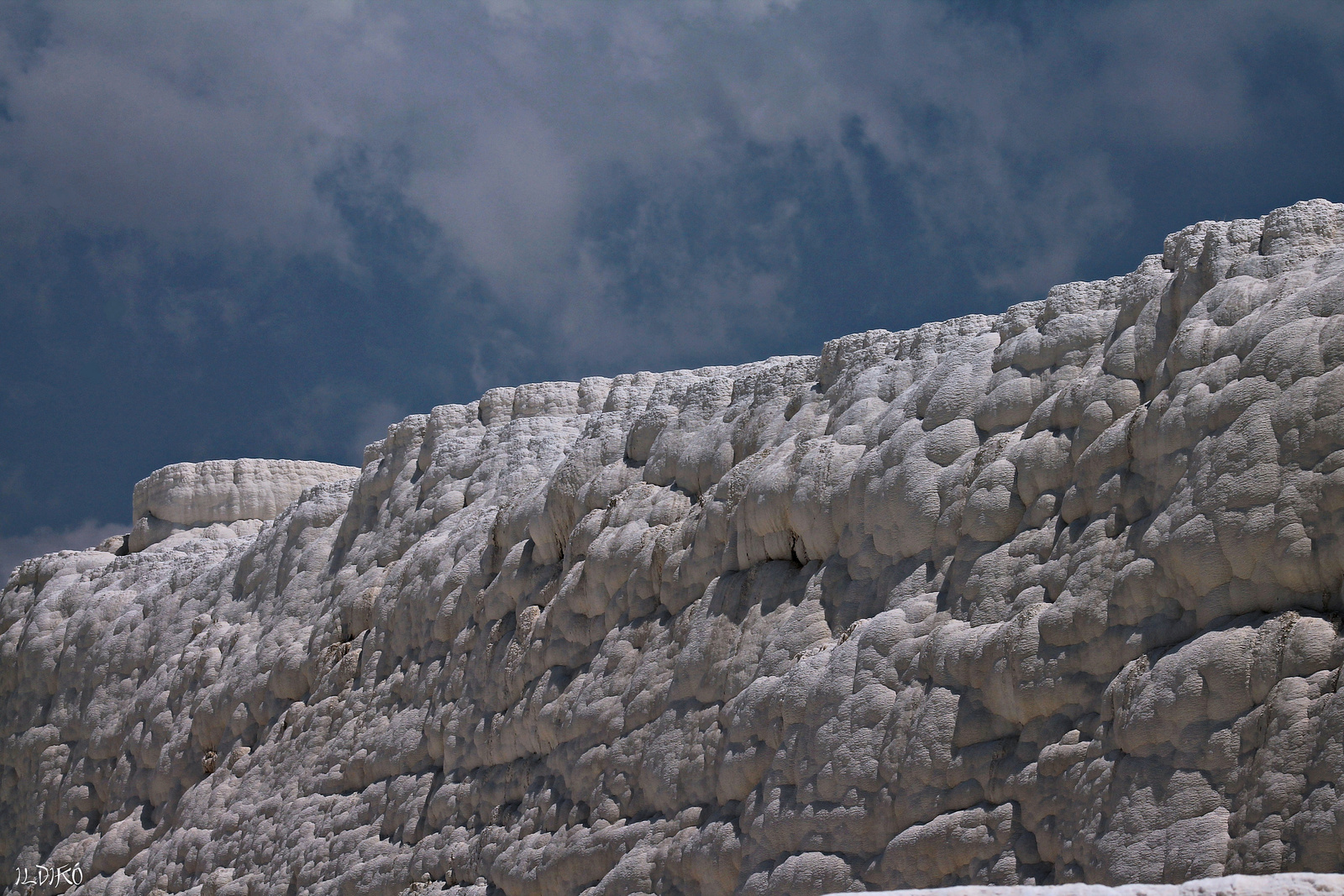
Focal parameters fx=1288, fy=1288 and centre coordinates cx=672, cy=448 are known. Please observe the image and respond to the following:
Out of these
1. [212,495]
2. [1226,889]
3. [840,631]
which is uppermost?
[212,495]

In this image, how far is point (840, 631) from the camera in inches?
219

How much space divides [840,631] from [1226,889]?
2.99m

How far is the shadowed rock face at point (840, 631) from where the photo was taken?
3.95 metres

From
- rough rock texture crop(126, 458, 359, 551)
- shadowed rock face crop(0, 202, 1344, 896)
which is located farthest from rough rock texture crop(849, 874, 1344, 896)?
rough rock texture crop(126, 458, 359, 551)

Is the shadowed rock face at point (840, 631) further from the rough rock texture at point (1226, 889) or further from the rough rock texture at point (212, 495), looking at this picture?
the rough rock texture at point (212, 495)

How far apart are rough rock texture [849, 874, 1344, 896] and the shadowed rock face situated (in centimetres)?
97

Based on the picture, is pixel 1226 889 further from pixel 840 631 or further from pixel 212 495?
pixel 212 495

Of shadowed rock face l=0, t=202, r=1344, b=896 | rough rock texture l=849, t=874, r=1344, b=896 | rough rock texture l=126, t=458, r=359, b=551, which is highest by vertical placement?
rough rock texture l=126, t=458, r=359, b=551

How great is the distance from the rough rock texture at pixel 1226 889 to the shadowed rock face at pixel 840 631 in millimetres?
967

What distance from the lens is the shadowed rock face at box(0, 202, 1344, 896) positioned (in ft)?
13.0

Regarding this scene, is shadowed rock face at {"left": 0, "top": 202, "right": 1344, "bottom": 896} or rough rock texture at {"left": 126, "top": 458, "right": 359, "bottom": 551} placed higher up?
rough rock texture at {"left": 126, "top": 458, "right": 359, "bottom": 551}

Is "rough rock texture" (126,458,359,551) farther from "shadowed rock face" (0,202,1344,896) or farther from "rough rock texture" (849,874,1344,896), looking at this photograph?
"rough rock texture" (849,874,1344,896)

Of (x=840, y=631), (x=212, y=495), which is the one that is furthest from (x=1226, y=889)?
(x=212, y=495)

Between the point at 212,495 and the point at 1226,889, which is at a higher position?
the point at 212,495
